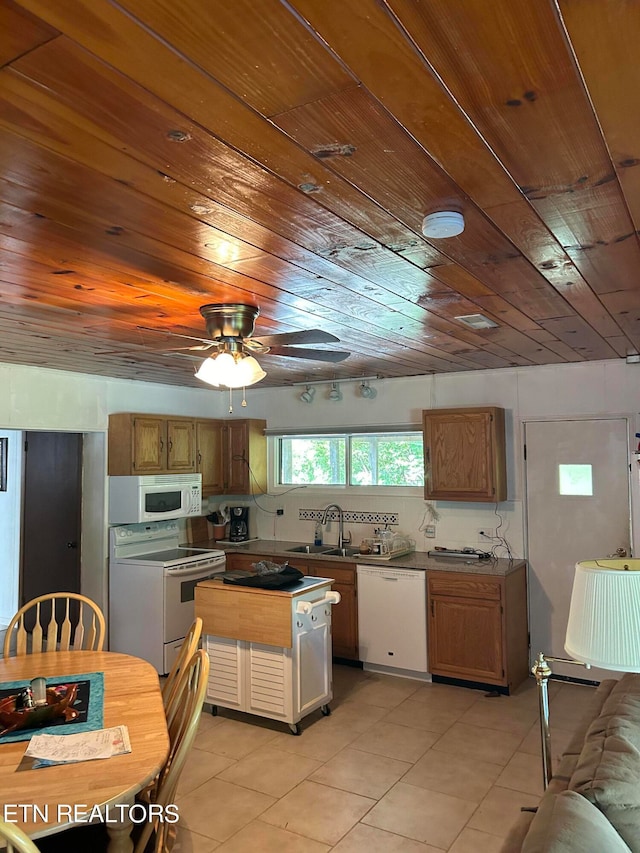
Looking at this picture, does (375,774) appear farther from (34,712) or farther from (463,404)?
(463,404)

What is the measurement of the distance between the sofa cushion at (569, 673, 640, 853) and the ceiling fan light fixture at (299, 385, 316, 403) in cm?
404

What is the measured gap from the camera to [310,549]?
19.1ft

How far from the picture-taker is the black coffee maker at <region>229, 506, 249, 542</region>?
6.28m

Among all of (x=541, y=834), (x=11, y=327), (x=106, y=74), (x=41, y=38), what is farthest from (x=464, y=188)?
(x=11, y=327)

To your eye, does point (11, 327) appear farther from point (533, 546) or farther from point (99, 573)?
point (533, 546)

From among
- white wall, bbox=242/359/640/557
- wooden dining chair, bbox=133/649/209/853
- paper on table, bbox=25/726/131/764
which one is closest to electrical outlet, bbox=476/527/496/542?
white wall, bbox=242/359/640/557

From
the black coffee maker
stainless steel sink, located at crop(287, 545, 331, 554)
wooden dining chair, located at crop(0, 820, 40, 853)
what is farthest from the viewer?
the black coffee maker

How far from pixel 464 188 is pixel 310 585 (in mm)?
3081

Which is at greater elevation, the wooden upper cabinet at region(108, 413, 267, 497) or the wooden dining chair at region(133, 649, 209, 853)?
the wooden upper cabinet at region(108, 413, 267, 497)

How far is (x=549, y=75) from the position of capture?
1158mm

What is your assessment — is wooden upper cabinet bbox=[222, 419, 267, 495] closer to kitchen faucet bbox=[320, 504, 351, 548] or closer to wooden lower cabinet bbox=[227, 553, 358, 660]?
kitchen faucet bbox=[320, 504, 351, 548]

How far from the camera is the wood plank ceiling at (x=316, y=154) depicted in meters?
1.03

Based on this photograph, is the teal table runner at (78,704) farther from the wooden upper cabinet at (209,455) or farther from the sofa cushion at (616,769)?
the wooden upper cabinet at (209,455)

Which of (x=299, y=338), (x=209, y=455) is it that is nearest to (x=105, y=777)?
(x=299, y=338)
